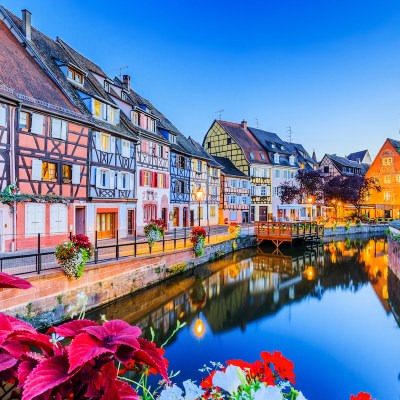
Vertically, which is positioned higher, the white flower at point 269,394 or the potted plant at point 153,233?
the white flower at point 269,394

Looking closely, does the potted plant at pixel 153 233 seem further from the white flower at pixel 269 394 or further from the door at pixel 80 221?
the white flower at pixel 269 394

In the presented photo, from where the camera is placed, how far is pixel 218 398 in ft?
6.07

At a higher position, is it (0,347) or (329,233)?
(0,347)

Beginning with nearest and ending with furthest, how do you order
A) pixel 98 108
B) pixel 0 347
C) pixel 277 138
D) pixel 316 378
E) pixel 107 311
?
1. pixel 0 347
2. pixel 316 378
3. pixel 107 311
4. pixel 98 108
5. pixel 277 138

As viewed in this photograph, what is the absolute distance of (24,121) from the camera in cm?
1625

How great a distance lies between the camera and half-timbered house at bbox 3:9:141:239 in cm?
1972

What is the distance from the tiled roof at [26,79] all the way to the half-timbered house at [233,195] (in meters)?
23.4

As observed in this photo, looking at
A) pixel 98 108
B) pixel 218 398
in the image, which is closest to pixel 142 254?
pixel 98 108

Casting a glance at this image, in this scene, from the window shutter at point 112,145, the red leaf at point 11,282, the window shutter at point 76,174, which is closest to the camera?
the red leaf at point 11,282

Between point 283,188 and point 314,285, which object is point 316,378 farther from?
point 283,188

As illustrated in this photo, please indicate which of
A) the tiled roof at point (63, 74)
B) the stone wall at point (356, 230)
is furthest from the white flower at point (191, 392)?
the stone wall at point (356, 230)

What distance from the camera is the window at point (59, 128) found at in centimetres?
1761

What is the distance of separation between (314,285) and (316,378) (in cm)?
1046

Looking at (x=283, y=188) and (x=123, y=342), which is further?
(x=283, y=188)
